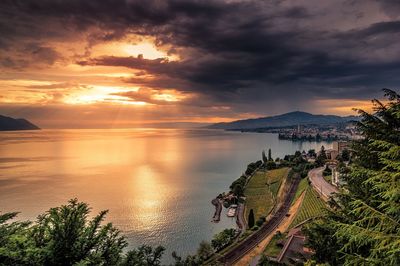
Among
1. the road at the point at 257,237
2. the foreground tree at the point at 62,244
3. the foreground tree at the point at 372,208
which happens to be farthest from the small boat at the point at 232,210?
the foreground tree at the point at 62,244

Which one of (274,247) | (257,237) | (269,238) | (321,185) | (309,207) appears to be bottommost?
(257,237)

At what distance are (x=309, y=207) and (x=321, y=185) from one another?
451 inches

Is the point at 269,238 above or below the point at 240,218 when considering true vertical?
above

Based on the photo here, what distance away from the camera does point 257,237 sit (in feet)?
124

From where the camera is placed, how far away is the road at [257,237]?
32.0 metres

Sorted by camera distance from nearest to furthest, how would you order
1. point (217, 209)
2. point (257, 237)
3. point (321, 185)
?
1. point (257, 237)
2. point (321, 185)
3. point (217, 209)

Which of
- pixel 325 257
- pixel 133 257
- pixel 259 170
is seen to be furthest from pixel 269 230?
pixel 259 170

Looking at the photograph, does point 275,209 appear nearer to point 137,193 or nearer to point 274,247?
point 274,247

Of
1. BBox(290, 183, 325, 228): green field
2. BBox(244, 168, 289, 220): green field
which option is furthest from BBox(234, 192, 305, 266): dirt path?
BBox(244, 168, 289, 220): green field

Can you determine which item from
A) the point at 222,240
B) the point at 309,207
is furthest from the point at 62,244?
the point at 309,207

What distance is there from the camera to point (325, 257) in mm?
9742

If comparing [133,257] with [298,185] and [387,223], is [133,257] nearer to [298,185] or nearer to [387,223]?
[387,223]

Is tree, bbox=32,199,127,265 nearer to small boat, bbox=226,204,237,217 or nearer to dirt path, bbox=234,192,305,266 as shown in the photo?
dirt path, bbox=234,192,305,266

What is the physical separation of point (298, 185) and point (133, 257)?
61.3 m
